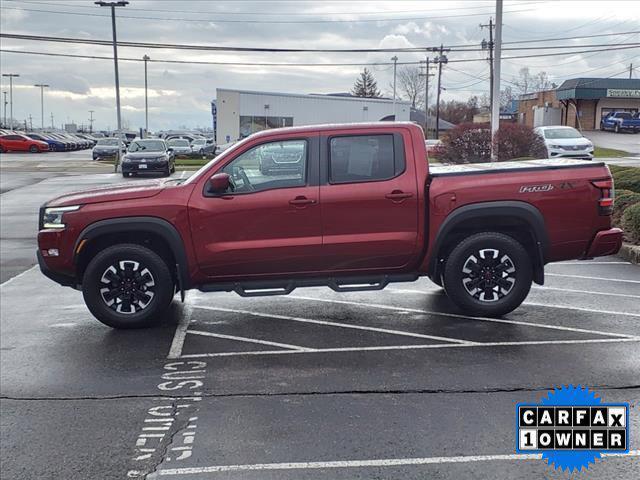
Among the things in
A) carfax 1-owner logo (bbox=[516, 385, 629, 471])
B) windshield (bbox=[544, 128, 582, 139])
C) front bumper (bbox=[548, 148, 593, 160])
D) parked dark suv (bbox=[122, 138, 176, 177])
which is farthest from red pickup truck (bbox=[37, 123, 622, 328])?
windshield (bbox=[544, 128, 582, 139])

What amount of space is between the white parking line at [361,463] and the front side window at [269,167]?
3.51m

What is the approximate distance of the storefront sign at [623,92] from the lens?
58.5 metres

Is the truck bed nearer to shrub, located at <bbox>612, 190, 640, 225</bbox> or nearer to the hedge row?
the hedge row

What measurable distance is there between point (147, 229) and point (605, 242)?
459cm

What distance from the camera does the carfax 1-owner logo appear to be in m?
4.28

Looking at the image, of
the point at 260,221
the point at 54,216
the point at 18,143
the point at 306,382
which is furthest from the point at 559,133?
the point at 18,143

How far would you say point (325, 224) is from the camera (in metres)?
7.29

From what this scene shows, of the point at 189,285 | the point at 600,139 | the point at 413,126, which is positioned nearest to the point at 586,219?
the point at 413,126

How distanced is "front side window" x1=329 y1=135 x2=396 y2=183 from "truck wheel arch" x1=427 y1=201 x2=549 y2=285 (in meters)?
0.78

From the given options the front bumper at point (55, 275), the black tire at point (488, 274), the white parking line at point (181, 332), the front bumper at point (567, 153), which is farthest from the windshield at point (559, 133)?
the front bumper at point (55, 275)

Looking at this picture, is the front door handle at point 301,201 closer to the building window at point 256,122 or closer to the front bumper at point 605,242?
the front bumper at point 605,242

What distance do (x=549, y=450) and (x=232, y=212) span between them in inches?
155

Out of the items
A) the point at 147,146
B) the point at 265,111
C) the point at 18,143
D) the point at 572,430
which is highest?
the point at 265,111

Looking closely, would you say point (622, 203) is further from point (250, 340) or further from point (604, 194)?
point (250, 340)
